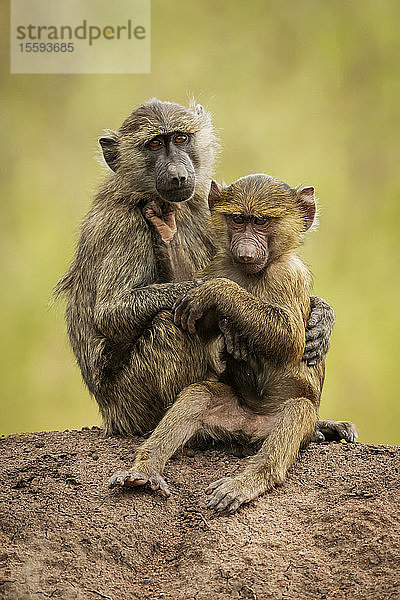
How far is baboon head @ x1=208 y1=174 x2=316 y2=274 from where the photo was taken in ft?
15.0

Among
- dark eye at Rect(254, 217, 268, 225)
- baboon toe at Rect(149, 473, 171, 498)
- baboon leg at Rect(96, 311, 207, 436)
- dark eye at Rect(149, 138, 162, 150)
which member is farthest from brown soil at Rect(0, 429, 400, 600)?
dark eye at Rect(149, 138, 162, 150)

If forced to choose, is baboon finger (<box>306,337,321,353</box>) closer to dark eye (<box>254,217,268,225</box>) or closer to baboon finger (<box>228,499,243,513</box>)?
dark eye (<box>254,217,268,225</box>)

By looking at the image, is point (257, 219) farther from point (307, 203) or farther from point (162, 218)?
point (162, 218)

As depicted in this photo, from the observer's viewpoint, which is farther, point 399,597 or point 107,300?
point 107,300

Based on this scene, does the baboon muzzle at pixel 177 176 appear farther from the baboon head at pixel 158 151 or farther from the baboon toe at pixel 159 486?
the baboon toe at pixel 159 486

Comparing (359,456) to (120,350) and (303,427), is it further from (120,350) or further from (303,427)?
(120,350)

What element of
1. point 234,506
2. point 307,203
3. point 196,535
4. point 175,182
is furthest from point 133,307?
point 196,535

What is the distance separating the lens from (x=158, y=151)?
5453 millimetres

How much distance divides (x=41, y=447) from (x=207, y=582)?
1858 millimetres

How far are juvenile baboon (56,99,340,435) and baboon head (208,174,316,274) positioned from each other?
1.58ft

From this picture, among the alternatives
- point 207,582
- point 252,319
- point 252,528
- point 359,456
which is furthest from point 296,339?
point 207,582

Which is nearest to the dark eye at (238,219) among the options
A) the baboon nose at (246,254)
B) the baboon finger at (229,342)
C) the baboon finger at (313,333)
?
the baboon nose at (246,254)

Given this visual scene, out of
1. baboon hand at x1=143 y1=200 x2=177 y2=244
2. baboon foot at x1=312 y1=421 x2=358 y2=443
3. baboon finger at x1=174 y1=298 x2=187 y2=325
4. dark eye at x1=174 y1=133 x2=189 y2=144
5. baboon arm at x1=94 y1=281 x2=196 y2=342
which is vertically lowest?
baboon foot at x1=312 y1=421 x2=358 y2=443

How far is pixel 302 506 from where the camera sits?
4152mm
